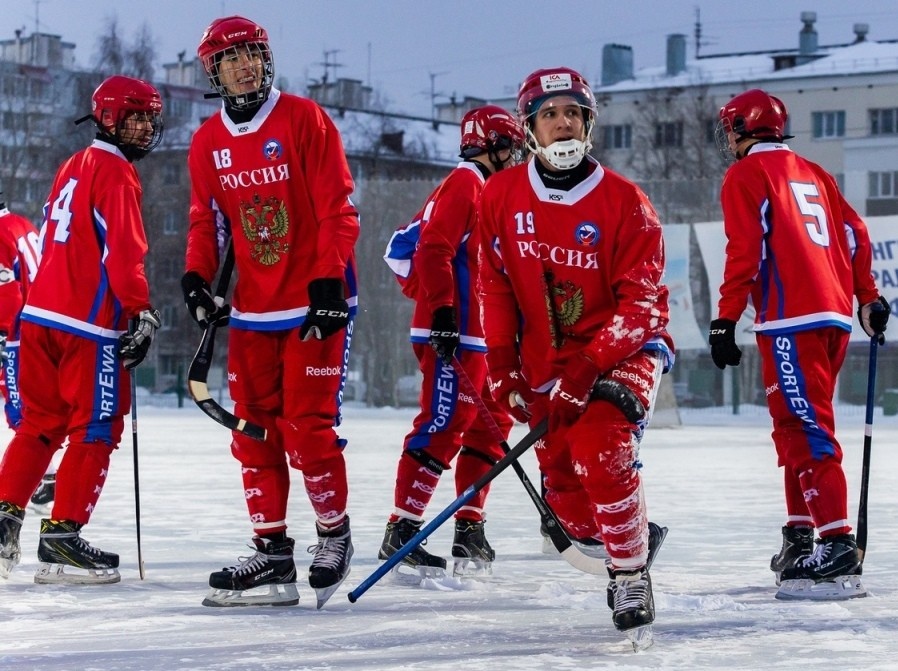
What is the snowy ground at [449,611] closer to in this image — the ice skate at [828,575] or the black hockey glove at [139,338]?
the ice skate at [828,575]

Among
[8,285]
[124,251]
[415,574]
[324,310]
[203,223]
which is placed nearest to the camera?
[324,310]

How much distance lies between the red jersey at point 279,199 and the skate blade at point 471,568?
131cm

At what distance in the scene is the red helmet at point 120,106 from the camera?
5.54 metres

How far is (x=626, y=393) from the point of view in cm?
423

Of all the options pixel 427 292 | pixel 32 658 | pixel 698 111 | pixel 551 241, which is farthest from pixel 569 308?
pixel 698 111

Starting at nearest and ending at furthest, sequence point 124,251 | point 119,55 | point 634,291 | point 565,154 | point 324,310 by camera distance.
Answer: point 634,291
point 565,154
point 324,310
point 124,251
point 119,55

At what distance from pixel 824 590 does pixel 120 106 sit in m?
2.93

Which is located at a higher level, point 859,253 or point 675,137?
point 675,137

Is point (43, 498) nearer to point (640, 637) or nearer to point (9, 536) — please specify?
point (9, 536)


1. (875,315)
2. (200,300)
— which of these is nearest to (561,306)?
(200,300)

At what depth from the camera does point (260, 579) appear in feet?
15.9

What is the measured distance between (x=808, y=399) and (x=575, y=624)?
4.19 feet

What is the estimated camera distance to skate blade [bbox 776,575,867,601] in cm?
509

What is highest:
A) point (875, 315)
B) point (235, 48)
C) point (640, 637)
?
point (235, 48)
